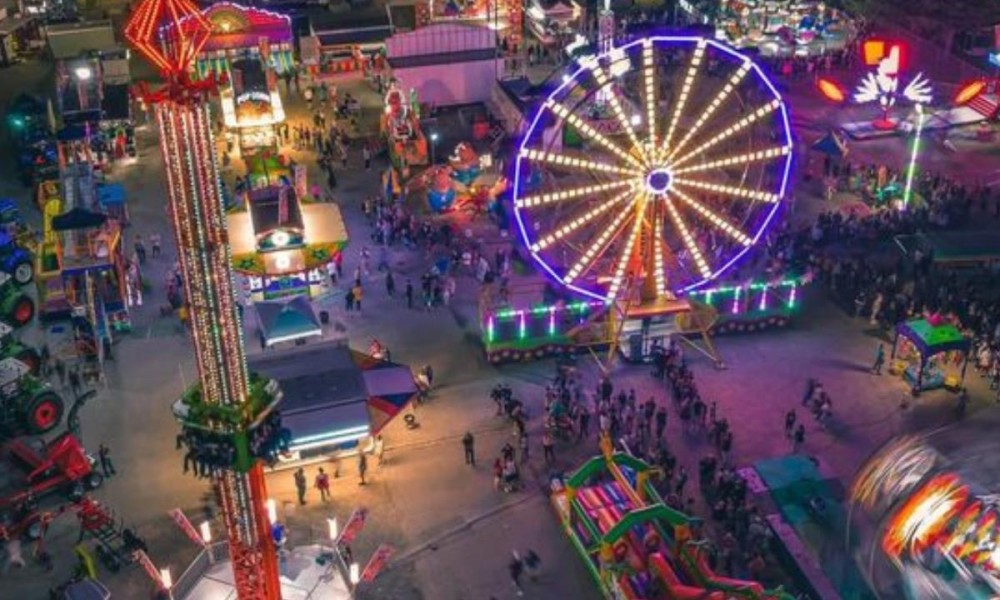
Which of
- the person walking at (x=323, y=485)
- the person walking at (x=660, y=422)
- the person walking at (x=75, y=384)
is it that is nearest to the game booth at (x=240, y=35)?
the person walking at (x=75, y=384)

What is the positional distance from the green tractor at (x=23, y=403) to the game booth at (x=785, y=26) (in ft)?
160

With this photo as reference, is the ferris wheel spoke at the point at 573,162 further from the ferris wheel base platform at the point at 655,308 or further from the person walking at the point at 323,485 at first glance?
the person walking at the point at 323,485

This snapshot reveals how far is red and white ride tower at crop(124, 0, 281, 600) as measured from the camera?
22094mm

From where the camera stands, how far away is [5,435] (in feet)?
128

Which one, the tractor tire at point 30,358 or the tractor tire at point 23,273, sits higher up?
the tractor tire at point 23,273

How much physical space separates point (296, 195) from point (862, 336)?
→ 21640mm

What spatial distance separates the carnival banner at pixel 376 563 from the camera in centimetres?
3244

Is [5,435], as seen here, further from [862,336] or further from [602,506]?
[862,336]

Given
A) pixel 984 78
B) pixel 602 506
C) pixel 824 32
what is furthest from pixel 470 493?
pixel 824 32

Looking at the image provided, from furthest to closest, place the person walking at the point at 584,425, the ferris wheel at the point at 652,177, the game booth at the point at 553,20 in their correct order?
the game booth at the point at 553,20 < the ferris wheel at the point at 652,177 < the person walking at the point at 584,425

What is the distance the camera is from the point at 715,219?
42219 mm

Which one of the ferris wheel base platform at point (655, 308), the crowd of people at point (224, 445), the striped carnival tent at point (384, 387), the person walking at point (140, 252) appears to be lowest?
the striped carnival tent at point (384, 387)

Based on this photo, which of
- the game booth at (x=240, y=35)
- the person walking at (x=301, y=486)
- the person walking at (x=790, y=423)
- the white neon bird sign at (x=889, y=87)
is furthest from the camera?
the game booth at (x=240, y=35)

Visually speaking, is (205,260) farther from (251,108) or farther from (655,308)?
(251,108)
